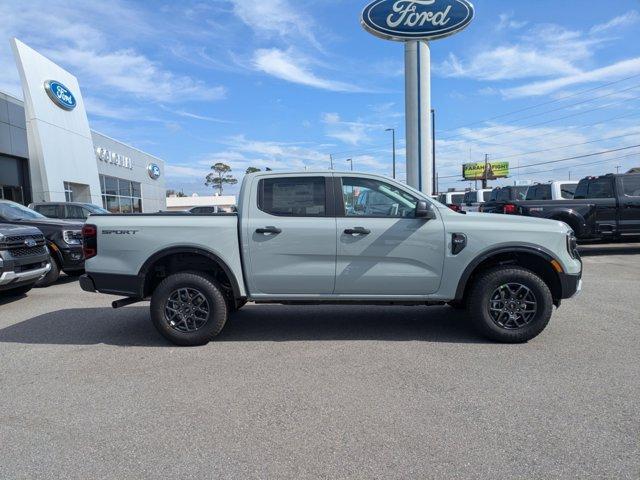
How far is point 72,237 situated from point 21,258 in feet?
7.14

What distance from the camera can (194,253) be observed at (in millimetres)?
5273

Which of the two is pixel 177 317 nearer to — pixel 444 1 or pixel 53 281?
pixel 53 281

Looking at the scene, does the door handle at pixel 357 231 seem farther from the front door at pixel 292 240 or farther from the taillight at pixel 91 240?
the taillight at pixel 91 240

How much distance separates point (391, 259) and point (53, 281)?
7428 millimetres

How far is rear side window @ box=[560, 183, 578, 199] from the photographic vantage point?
46.9ft

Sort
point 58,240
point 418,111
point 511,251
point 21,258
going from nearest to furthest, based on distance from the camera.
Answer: point 511,251 → point 21,258 → point 58,240 → point 418,111

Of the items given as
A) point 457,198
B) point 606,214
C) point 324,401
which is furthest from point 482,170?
point 324,401

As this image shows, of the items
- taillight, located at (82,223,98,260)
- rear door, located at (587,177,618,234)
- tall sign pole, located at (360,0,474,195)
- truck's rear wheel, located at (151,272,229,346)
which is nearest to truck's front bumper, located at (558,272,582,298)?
truck's rear wheel, located at (151,272,229,346)

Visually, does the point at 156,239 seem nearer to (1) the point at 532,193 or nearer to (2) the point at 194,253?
(2) the point at 194,253

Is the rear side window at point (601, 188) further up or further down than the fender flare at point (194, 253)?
further up

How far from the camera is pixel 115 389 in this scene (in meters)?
4.09

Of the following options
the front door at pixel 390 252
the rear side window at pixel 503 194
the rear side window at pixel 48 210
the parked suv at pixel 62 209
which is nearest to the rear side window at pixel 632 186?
the rear side window at pixel 503 194

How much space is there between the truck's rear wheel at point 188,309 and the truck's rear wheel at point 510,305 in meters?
2.76

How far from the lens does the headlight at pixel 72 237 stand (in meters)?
9.50
